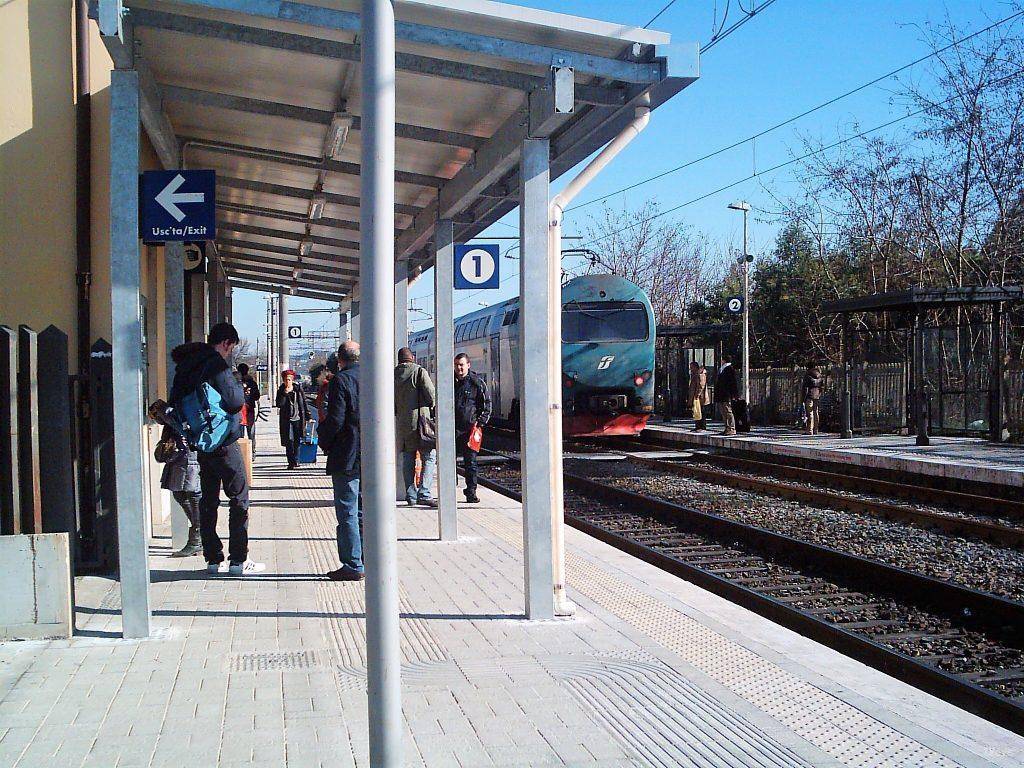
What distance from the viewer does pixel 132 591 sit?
20.6 feet

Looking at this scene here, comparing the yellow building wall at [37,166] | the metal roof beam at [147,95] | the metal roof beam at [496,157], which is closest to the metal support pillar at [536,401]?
the metal roof beam at [496,157]

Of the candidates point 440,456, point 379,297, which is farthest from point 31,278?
point 379,297

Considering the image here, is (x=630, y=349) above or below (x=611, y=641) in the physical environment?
above

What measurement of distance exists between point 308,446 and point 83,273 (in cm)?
1148

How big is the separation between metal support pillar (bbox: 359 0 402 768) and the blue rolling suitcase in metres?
16.1

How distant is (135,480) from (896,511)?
9403 mm

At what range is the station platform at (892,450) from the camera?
17.0 metres

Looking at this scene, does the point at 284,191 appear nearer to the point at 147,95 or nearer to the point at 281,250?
the point at 147,95

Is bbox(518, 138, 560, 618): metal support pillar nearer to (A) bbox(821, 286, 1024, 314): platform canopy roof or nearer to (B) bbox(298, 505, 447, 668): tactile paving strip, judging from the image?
(B) bbox(298, 505, 447, 668): tactile paving strip

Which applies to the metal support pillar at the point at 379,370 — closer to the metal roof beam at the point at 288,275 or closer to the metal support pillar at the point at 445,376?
the metal support pillar at the point at 445,376

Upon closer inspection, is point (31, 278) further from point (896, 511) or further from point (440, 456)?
point (896, 511)

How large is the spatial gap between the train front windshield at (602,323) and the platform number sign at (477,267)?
12.7 metres

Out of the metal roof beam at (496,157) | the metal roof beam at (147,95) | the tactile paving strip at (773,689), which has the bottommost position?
the tactile paving strip at (773,689)

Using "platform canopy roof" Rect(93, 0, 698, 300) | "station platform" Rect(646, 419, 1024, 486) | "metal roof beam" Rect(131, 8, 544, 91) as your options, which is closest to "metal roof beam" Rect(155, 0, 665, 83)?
"platform canopy roof" Rect(93, 0, 698, 300)
